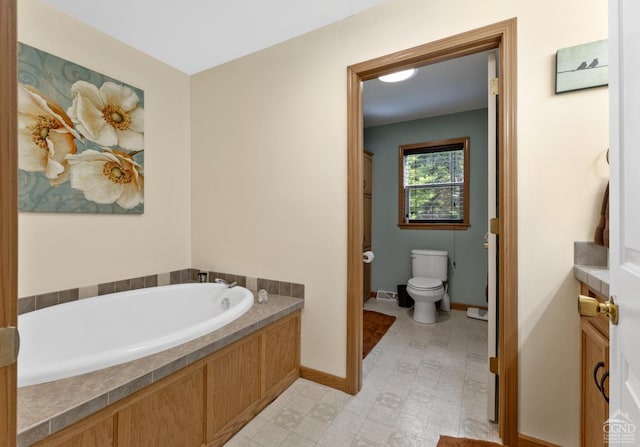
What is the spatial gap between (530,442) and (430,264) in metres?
2.12

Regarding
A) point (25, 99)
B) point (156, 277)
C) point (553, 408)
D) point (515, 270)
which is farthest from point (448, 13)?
point (156, 277)

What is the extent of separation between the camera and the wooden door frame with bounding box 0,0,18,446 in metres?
0.42

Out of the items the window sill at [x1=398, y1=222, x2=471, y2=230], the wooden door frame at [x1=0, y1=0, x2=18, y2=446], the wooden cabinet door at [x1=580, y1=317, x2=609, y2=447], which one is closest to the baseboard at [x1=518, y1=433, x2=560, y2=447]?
the wooden cabinet door at [x1=580, y1=317, x2=609, y2=447]

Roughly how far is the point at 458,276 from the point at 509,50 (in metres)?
2.58

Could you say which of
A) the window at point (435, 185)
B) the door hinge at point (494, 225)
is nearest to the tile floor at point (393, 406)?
the door hinge at point (494, 225)

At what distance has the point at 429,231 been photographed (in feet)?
11.7

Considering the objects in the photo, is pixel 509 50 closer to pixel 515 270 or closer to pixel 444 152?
pixel 515 270

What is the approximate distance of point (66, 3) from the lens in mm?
1692

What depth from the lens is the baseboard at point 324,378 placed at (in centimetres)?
185

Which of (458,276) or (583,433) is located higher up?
(458,276)

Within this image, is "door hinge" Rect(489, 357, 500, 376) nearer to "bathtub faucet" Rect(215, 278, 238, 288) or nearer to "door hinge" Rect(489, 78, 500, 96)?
"door hinge" Rect(489, 78, 500, 96)

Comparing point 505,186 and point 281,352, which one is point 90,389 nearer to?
point 281,352

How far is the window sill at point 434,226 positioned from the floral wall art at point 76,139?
9.48 feet

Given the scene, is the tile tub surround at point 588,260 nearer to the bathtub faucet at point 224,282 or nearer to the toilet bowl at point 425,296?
the toilet bowl at point 425,296
